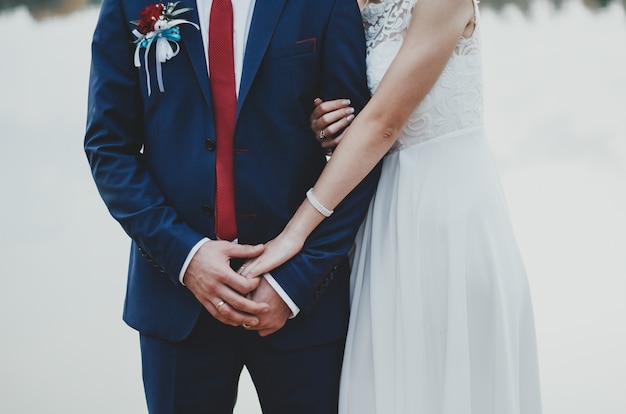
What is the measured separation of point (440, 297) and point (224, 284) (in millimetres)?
463

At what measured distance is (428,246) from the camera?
171cm

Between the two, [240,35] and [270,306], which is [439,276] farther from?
[240,35]

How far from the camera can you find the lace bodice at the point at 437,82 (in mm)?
1693

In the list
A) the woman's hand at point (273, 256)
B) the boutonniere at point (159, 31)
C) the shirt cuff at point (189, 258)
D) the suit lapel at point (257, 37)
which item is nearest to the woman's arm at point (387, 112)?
the woman's hand at point (273, 256)

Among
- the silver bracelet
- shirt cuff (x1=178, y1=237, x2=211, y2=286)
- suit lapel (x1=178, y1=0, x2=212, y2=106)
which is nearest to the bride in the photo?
the silver bracelet

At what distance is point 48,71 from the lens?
24.6 ft

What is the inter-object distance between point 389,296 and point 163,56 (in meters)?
0.70

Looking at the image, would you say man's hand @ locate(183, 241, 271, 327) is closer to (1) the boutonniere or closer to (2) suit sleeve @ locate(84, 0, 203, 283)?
(2) suit sleeve @ locate(84, 0, 203, 283)

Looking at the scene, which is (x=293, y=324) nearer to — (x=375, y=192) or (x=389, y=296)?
(x=389, y=296)

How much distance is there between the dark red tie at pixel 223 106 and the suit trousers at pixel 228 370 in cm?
21

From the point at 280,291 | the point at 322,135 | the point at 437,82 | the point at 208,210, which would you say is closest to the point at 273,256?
the point at 280,291

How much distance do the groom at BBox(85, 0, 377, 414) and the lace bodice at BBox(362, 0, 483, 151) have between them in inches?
2.3

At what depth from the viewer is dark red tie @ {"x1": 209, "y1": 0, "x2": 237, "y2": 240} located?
1627 millimetres

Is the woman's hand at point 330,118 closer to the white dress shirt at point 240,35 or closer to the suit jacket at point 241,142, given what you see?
the suit jacket at point 241,142
